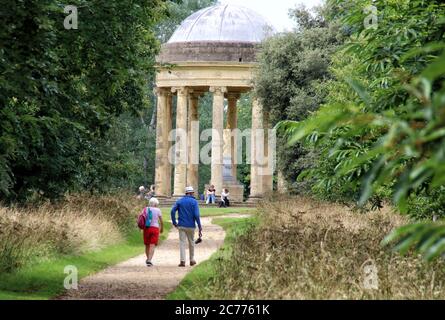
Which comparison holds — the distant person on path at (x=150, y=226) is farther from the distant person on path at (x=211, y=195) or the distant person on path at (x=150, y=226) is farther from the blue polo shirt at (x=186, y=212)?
the distant person on path at (x=211, y=195)

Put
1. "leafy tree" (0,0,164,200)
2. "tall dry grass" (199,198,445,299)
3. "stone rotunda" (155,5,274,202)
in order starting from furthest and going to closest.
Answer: "stone rotunda" (155,5,274,202), "leafy tree" (0,0,164,200), "tall dry grass" (199,198,445,299)

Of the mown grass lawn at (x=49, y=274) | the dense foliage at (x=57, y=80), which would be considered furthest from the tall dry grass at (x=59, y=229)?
the dense foliage at (x=57, y=80)

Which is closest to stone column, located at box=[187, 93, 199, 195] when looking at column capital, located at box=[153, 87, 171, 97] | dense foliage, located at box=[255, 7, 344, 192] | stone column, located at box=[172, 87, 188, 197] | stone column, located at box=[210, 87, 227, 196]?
stone column, located at box=[172, 87, 188, 197]

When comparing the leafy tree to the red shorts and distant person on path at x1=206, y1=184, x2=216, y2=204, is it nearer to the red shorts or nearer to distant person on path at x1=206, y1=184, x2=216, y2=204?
the red shorts

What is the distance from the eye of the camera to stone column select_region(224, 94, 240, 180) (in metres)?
83.1

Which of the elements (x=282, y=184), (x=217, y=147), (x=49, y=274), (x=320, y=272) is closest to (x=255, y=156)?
(x=217, y=147)

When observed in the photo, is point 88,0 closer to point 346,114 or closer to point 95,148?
point 95,148

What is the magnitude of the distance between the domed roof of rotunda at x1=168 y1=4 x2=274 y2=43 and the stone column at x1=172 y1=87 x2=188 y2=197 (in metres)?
4.31

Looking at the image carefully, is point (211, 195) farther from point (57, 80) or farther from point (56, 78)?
point (56, 78)

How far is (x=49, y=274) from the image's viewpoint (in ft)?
67.7

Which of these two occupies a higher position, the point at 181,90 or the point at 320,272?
the point at 181,90

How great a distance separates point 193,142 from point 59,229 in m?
59.4
